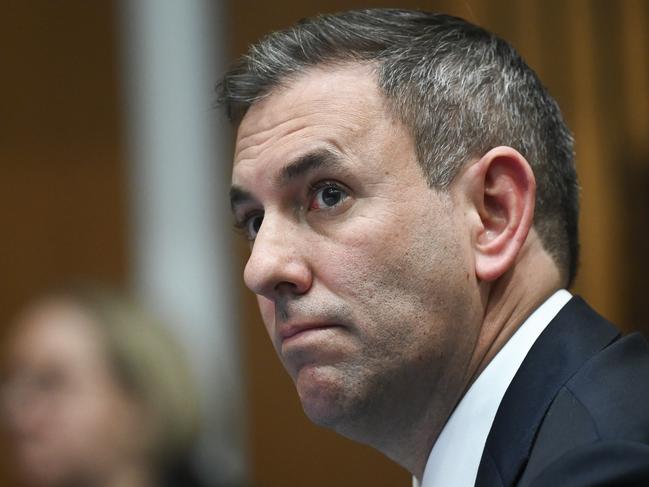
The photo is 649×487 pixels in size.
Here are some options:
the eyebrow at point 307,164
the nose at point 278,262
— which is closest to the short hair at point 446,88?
the eyebrow at point 307,164

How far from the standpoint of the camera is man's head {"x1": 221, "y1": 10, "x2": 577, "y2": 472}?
1755 millimetres

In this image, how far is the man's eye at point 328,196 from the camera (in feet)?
5.92

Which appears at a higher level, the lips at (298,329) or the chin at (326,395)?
the lips at (298,329)

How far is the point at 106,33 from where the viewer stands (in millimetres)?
4809

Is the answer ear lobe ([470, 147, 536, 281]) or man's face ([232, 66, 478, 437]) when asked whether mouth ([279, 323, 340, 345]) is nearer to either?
man's face ([232, 66, 478, 437])

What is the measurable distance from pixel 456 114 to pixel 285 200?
12.6 inches

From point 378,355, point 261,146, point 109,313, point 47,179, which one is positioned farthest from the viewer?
point 47,179

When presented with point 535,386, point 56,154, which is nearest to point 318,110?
point 535,386

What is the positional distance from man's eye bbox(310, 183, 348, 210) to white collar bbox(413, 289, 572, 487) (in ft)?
1.20

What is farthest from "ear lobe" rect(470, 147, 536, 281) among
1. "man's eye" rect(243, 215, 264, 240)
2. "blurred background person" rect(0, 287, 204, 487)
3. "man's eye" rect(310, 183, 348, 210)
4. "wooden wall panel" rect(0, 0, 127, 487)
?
"wooden wall panel" rect(0, 0, 127, 487)

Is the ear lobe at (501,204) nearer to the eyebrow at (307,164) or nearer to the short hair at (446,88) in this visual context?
the short hair at (446,88)

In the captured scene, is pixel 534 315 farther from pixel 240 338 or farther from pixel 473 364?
pixel 240 338

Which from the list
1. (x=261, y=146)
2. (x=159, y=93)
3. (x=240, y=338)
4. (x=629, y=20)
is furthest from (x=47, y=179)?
(x=261, y=146)

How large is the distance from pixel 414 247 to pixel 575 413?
377mm
